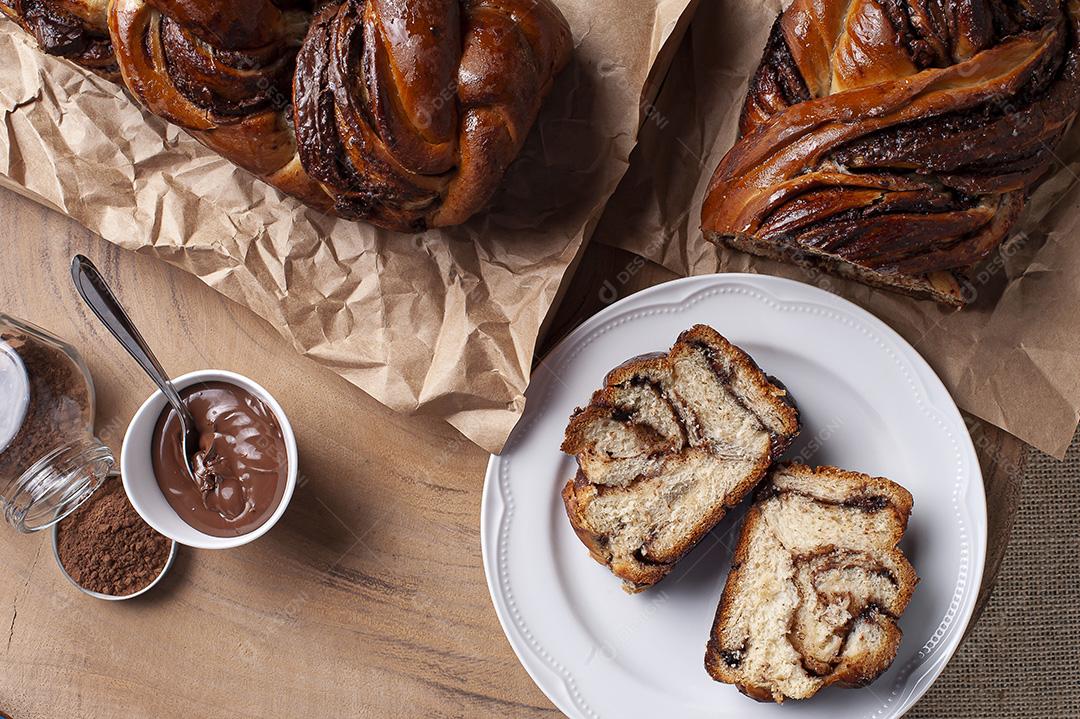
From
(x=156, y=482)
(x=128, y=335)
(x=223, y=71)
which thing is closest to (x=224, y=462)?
(x=156, y=482)

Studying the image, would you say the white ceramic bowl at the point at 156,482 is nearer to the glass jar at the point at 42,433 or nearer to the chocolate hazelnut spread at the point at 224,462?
the chocolate hazelnut spread at the point at 224,462

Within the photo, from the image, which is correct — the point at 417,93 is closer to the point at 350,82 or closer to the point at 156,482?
the point at 350,82

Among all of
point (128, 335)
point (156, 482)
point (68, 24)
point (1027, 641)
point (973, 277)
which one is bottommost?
point (1027, 641)

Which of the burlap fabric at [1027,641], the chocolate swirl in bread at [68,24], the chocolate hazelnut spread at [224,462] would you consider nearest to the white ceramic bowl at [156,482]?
the chocolate hazelnut spread at [224,462]

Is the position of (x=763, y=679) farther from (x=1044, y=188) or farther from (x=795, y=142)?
(x=1044, y=188)

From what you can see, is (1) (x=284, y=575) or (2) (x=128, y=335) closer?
(2) (x=128, y=335)

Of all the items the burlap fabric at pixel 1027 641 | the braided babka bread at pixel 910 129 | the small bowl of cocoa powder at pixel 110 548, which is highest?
the braided babka bread at pixel 910 129
